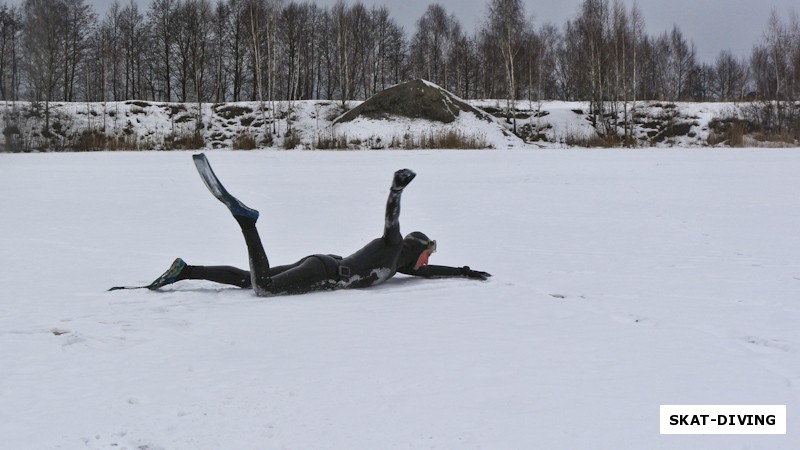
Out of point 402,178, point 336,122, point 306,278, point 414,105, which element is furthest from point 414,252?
point 336,122

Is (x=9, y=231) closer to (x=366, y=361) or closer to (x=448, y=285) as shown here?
(x=448, y=285)

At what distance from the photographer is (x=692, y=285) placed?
4.05 meters

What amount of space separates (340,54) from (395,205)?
33.2 m

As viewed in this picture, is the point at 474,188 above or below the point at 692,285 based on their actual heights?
above

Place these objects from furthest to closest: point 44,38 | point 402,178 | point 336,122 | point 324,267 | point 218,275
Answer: point 44,38 < point 336,122 < point 218,275 < point 324,267 < point 402,178

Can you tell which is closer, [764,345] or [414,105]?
[764,345]

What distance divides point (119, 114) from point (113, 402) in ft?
109

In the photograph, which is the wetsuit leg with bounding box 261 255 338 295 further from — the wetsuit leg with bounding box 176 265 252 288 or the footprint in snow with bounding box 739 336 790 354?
the footprint in snow with bounding box 739 336 790 354

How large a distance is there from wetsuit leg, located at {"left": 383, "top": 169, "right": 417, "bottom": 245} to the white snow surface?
0.34 meters

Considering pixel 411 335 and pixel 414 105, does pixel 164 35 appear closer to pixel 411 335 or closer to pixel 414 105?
pixel 414 105

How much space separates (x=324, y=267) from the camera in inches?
154

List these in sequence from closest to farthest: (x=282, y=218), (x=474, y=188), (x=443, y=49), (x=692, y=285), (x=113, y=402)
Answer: (x=113, y=402)
(x=692, y=285)
(x=282, y=218)
(x=474, y=188)
(x=443, y=49)

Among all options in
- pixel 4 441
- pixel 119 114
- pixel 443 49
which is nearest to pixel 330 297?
pixel 4 441

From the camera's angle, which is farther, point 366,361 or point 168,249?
point 168,249
